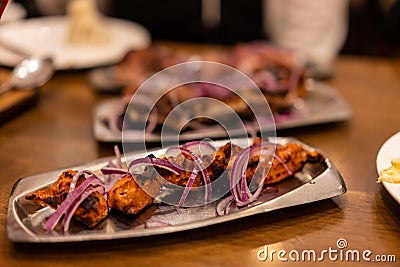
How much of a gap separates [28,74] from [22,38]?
536 millimetres

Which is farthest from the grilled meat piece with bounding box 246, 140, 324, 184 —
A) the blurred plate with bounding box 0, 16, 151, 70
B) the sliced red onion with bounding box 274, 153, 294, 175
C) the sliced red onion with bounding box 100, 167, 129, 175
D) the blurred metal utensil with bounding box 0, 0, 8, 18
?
the blurred plate with bounding box 0, 16, 151, 70

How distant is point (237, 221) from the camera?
3.33ft

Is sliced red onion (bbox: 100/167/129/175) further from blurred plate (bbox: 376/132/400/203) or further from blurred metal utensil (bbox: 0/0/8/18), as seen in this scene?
blurred plate (bbox: 376/132/400/203)

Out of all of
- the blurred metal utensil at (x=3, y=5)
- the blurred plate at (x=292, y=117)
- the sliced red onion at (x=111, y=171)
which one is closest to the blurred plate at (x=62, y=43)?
the blurred plate at (x=292, y=117)

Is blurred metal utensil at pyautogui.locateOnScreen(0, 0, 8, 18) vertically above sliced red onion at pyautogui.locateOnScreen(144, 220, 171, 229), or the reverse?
blurred metal utensil at pyautogui.locateOnScreen(0, 0, 8, 18)

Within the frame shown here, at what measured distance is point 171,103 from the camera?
1.44 meters

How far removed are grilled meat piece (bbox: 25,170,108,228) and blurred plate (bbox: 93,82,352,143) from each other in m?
0.33

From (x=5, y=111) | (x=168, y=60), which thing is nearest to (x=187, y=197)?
Result: (x=5, y=111)

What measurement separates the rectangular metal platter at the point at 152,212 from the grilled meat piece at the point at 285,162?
0.8 inches

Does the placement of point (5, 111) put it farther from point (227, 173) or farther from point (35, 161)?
point (227, 173)

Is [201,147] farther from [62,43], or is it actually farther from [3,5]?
[62,43]

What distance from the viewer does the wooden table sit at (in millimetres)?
924

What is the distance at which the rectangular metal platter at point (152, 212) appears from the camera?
90cm

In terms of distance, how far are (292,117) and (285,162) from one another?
0.39 m
